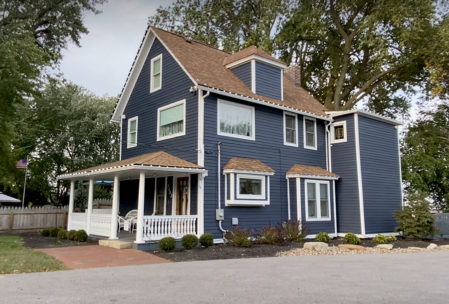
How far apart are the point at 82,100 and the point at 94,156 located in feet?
11.7

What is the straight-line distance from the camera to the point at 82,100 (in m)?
24.4

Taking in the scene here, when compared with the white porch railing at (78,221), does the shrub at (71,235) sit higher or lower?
lower

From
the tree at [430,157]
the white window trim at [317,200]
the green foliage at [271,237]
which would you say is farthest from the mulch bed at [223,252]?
the tree at [430,157]

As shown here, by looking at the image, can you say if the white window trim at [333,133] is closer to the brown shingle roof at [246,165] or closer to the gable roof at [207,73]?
the gable roof at [207,73]

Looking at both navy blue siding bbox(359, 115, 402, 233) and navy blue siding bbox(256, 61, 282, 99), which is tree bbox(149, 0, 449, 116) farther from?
navy blue siding bbox(256, 61, 282, 99)

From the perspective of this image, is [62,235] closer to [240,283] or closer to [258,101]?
[258,101]

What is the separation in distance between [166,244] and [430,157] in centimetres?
2125

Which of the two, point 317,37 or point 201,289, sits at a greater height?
point 317,37

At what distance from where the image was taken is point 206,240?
12.6 m

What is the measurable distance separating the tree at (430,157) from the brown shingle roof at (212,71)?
10.3 metres

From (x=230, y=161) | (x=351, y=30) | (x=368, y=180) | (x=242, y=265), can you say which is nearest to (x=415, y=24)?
(x=351, y=30)

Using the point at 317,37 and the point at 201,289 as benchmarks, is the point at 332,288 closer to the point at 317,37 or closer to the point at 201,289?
the point at 201,289

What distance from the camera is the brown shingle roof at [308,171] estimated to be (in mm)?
16031

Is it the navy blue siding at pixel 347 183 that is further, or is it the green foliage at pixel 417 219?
the navy blue siding at pixel 347 183
